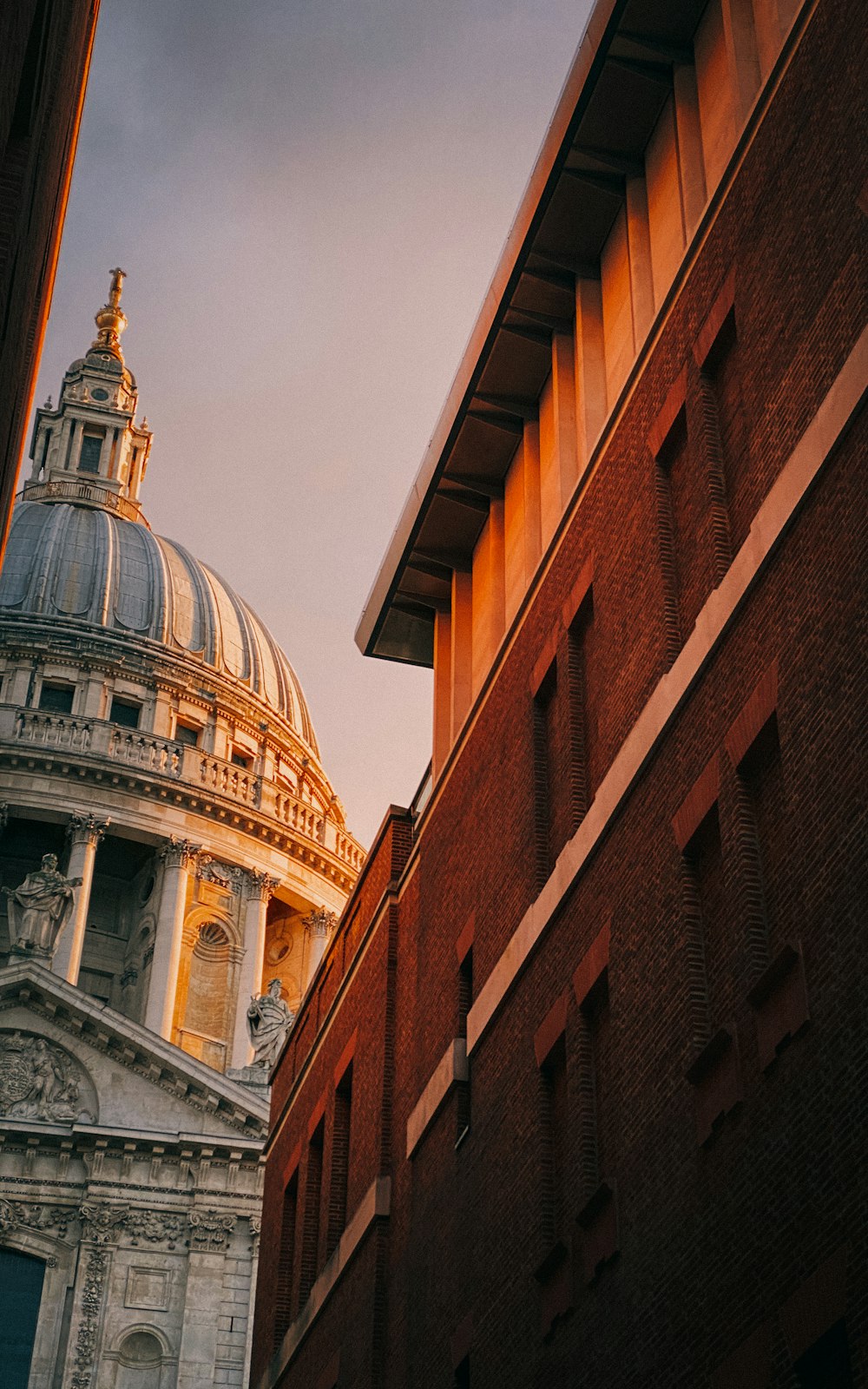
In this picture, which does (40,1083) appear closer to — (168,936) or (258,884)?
(168,936)

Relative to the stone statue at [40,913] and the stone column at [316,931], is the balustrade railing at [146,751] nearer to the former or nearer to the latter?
the stone column at [316,931]

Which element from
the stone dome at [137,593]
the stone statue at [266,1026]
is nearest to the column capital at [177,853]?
the stone dome at [137,593]

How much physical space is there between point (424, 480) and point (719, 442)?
28.9 ft

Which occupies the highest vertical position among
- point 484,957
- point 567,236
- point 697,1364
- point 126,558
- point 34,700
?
point 126,558

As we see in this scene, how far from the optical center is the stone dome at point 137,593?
78750 millimetres

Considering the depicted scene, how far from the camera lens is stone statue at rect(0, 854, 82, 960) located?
54.4m

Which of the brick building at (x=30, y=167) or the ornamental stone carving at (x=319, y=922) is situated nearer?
the brick building at (x=30, y=167)

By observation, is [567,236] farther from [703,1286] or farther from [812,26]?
[703,1286]

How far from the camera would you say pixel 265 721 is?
8125cm

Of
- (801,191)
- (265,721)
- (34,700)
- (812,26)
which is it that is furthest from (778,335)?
(265,721)

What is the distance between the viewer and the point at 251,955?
71.0 m

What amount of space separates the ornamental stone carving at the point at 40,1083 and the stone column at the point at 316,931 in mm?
26762

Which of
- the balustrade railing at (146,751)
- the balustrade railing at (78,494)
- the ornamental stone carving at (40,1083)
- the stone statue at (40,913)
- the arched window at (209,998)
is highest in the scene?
the balustrade railing at (78,494)

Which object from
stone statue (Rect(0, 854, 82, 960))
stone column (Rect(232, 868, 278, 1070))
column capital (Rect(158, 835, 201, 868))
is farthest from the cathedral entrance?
column capital (Rect(158, 835, 201, 868))
